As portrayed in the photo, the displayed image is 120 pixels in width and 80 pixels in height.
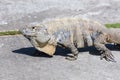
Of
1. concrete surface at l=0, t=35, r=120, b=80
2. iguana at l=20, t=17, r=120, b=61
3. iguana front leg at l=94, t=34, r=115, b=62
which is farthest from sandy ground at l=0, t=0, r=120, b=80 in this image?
iguana at l=20, t=17, r=120, b=61

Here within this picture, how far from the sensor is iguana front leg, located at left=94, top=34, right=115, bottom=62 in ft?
29.3

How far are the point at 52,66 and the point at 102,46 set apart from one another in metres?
1.07

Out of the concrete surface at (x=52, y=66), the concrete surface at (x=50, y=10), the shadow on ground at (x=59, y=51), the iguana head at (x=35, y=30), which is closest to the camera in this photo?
the concrete surface at (x=52, y=66)

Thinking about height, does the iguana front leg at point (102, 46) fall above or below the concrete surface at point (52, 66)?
above

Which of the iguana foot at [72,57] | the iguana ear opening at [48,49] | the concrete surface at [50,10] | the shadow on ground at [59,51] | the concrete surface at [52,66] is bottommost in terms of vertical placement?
the concrete surface at [52,66]

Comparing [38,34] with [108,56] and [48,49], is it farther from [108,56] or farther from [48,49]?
[108,56]

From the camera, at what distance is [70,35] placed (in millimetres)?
8883

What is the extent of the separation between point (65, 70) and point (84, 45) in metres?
0.85

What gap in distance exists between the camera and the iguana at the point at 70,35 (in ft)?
28.6

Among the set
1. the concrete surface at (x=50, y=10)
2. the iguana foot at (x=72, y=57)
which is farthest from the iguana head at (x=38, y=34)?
the concrete surface at (x=50, y=10)

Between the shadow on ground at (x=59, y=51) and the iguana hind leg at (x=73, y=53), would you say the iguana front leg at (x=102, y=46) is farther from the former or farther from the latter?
the iguana hind leg at (x=73, y=53)

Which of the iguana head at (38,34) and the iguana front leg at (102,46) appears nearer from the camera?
the iguana head at (38,34)

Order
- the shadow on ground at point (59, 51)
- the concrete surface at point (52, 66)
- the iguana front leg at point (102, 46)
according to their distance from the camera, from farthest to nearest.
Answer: the shadow on ground at point (59, 51), the iguana front leg at point (102, 46), the concrete surface at point (52, 66)

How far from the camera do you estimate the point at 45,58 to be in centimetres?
904
